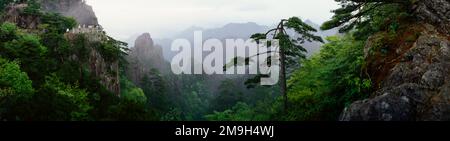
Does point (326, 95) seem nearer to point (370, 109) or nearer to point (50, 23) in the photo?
point (370, 109)

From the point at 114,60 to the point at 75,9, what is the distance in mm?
39694

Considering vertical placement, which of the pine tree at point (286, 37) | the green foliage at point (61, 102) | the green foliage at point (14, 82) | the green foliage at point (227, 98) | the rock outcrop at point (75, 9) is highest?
the rock outcrop at point (75, 9)

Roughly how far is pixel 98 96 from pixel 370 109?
25.5 m

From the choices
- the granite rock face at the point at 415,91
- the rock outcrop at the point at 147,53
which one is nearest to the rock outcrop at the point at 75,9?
the rock outcrop at the point at 147,53

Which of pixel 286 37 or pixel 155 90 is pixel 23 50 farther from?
pixel 155 90

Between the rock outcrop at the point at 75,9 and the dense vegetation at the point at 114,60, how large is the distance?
91.8 ft

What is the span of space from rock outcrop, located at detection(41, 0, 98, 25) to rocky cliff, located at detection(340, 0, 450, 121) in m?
68.9

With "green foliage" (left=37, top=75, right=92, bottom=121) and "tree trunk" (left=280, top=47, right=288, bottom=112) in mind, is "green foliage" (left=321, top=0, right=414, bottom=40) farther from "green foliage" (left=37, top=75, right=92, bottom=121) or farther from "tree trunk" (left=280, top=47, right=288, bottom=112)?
"green foliage" (left=37, top=75, right=92, bottom=121)

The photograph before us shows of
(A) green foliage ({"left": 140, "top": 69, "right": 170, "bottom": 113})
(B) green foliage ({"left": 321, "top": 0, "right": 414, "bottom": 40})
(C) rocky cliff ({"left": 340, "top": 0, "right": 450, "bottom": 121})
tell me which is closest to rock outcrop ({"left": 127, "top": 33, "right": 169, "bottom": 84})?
(A) green foliage ({"left": 140, "top": 69, "right": 170, "bottom": 113})

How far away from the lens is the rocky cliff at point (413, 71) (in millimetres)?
14641

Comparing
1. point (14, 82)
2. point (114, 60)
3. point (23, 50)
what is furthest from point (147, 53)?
point (14, 82)

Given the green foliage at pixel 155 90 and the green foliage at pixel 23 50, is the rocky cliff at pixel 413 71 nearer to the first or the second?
the green foliage at pixel 23 50

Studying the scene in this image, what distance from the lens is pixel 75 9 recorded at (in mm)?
83812

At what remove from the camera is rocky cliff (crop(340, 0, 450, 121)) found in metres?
14.6
